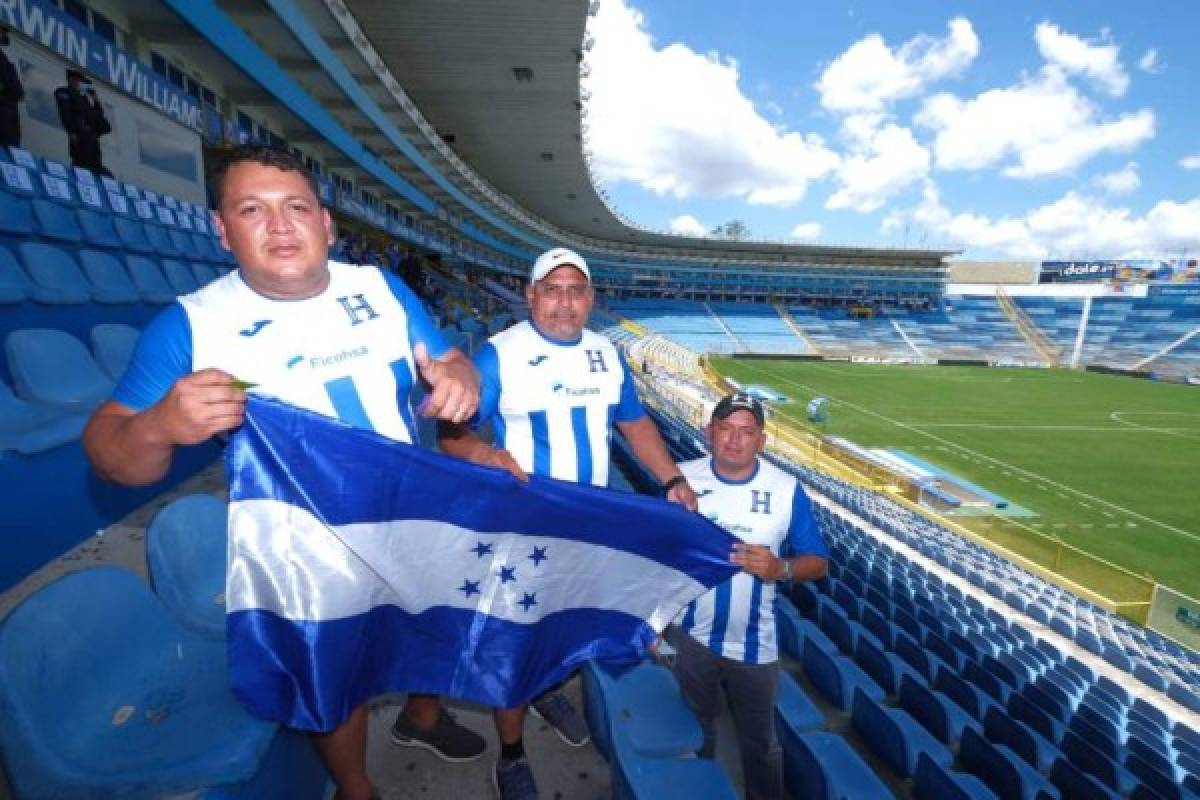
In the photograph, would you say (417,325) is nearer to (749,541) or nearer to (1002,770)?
(749,541)

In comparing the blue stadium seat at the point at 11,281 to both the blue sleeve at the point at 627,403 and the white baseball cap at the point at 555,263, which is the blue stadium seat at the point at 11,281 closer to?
the white baseball cap at the point at 555,263

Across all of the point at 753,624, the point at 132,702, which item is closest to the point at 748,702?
the point at 753,624

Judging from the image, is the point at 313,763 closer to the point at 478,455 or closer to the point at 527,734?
the point at 527,734

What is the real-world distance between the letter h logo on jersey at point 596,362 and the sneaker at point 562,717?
1.56m

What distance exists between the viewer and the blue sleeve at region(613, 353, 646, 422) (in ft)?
9.10

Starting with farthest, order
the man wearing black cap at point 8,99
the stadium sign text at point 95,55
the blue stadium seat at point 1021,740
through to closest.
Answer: the stadium sign text at point 95,55
the man wearing black cap at point 8,99
the blue stadium seat at point 1021,740

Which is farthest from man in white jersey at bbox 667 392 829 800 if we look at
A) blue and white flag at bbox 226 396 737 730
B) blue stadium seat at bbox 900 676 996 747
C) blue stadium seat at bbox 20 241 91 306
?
blue stadium seat at bbox 20 241 91 306

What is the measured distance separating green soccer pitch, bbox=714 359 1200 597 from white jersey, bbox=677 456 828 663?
9.40 meters

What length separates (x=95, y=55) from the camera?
9156 millimetres

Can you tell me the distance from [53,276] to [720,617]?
6.59 meters

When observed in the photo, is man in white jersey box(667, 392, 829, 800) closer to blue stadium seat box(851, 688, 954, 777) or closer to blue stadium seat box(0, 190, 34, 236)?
blue stadium seat box(851, 688, 954, 777)

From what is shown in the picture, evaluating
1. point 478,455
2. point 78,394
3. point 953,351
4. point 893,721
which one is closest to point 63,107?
point 78,394

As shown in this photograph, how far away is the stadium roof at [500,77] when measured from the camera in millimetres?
18062

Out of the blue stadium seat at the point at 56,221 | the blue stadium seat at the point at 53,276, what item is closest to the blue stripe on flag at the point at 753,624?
the blue stadium seat at the point at 53,276
